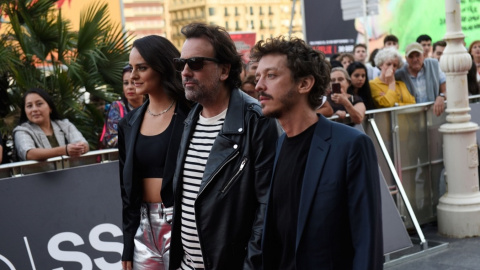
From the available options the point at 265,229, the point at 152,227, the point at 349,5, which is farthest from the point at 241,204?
the point at 349,5

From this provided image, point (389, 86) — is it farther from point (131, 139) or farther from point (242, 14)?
point (242, 14)

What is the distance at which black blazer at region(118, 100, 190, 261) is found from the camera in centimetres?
389

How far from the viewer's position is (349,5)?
18688mm

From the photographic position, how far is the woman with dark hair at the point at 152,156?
393 cm

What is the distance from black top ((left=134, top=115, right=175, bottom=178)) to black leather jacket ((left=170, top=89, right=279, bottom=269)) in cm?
51

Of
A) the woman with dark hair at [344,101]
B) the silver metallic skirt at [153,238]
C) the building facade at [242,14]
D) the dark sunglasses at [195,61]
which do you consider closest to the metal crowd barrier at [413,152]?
the woman with dark hair at [344,101]

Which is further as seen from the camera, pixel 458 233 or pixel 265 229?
pixel 458 233

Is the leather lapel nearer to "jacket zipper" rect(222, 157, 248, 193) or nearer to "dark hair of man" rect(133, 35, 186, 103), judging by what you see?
"dark hair of man" rect(133, 35, 186, 103)

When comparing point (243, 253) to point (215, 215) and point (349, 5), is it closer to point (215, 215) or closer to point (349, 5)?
point (215, 215)

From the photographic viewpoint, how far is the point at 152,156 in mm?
3965

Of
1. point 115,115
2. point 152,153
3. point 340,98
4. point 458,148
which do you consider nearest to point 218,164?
point 152,153

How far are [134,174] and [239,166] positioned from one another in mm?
756

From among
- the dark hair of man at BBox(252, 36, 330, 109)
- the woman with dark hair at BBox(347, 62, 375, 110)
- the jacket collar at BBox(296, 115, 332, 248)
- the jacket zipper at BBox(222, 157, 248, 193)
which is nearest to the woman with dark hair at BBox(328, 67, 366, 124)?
the woman with dark hair at BBox(347, 62, 375, 110)

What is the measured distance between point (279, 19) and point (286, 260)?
50152 millimetres
